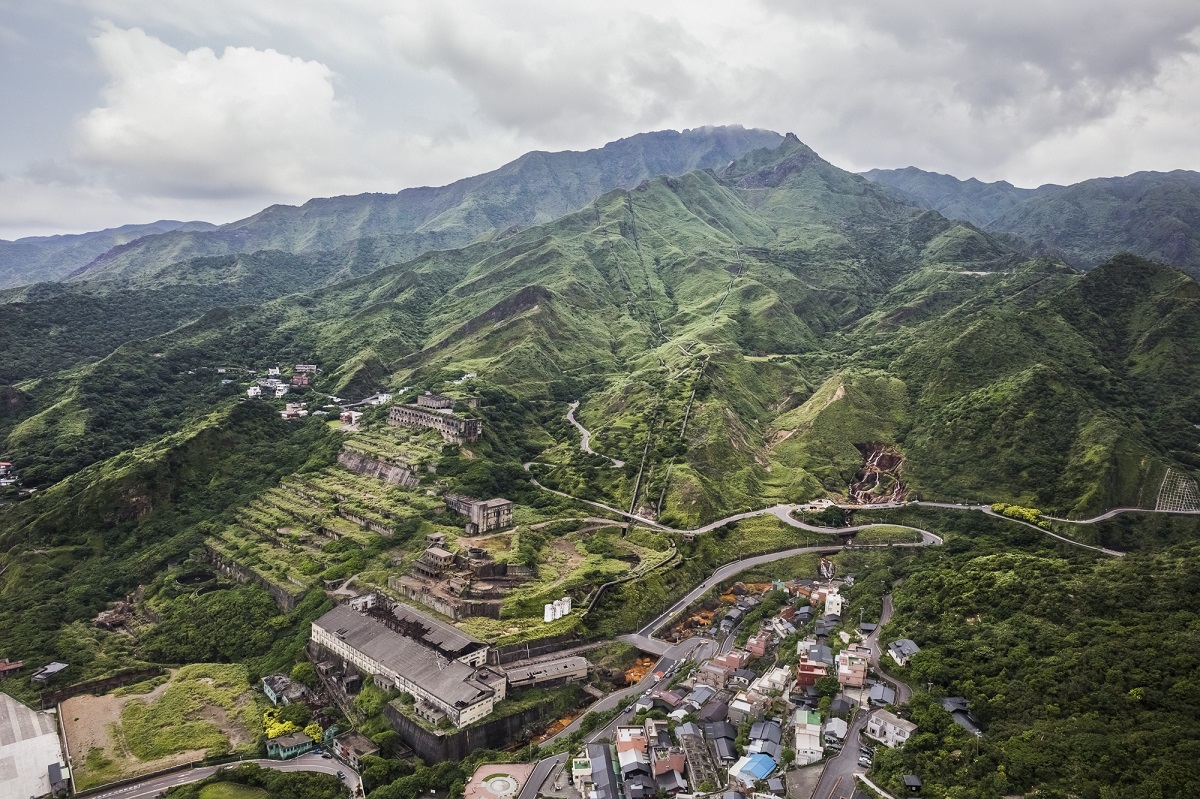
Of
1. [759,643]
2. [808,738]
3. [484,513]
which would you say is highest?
[484,513]

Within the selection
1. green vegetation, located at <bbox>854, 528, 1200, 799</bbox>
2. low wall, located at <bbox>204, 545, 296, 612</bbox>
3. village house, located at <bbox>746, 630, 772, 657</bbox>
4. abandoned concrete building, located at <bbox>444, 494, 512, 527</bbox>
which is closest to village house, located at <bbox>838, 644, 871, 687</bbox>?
green vegetation, located at <bbox>854, 528, 1200, 799</bbox>

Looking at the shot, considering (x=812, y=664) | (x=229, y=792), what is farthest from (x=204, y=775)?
(x=812, y=664)

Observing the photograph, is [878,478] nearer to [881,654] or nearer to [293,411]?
[881,654]

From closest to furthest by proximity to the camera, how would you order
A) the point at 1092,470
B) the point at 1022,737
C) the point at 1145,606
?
the point at 1022,737 → the point at 1145,606 → the point at 1092,470

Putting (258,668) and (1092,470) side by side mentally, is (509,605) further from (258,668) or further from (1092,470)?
(1092,470)

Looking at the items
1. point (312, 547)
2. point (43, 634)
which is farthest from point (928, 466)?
point (43, 634)

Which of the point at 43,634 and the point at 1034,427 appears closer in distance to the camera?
the point at 43,634

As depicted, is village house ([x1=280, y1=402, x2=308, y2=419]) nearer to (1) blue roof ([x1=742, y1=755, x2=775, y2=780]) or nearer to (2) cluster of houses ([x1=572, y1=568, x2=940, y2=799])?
(2) cluster of houses ([x1=572, y1=568, x2=940, y2=799])
